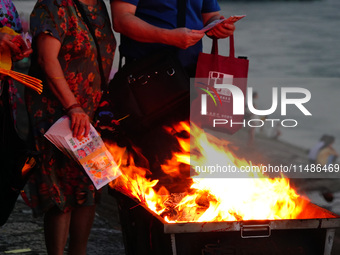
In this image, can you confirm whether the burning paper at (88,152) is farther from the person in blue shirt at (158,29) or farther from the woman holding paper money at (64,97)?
the person in blue shirt at (158,29)

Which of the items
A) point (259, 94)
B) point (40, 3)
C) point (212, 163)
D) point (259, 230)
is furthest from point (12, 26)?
point (259, 94)

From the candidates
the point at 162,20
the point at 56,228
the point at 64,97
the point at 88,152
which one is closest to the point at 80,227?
the point at 56,228

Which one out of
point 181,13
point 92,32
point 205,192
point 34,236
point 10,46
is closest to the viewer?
point 10,46

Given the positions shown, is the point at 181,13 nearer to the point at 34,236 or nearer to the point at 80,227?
the point at 80,227

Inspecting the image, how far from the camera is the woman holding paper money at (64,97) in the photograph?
8.87 ft

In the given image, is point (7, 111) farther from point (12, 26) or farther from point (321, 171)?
point (321, 171)

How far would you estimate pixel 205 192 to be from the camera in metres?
2.70

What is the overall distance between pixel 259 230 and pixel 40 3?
143 centimetres

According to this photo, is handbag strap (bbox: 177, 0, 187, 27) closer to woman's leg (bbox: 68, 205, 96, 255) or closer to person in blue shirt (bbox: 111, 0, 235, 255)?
person in blue shirt (bbox: 111, 0, 235, 255)

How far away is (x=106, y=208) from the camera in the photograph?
5246 millimetres

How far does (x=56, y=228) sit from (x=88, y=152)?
46cm

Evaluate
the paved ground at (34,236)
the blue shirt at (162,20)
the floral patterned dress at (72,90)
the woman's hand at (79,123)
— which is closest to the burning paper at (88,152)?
the woman's hand at (79,123)

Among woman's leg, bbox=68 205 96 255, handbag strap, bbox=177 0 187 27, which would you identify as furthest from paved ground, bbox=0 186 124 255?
handbag strap, bbox=177 0 187 27

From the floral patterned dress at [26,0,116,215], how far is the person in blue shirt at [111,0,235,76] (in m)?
0.09
